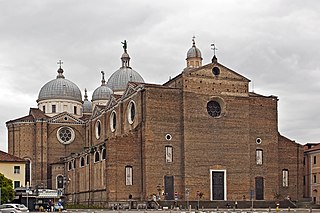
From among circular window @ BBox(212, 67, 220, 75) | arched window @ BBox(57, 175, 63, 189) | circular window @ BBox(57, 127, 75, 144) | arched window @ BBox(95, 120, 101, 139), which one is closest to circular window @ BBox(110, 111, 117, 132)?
arched window @ BBox(95, 120, 101, 139)

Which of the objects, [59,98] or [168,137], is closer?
[168,137]

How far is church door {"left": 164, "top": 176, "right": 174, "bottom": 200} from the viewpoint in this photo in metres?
68.9

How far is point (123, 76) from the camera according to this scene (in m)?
99.2

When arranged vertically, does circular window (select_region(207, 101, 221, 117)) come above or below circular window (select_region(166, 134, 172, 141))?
above

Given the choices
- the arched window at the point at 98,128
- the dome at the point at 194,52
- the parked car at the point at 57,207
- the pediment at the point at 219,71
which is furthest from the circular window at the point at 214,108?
the arched window at the point at 98,128

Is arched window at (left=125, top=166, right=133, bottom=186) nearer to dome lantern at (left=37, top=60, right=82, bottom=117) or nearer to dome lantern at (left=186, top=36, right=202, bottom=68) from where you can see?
dome lantern at (left=186, top=36, right=202, bottom=68)

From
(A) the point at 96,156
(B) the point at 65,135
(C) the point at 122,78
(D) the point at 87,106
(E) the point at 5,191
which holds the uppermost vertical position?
(C) the point at 122,78

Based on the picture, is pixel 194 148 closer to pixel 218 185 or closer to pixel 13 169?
pixel 218 185

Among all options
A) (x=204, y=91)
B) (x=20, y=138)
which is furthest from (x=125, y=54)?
(x=204, y=91)

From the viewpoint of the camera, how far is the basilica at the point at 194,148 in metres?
68.2

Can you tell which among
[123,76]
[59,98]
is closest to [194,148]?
[123,76]

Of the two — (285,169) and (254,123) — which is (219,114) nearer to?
(254,123)

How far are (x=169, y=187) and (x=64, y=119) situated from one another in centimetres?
2876

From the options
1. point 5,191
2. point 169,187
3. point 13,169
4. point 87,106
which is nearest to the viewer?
point 5,191
